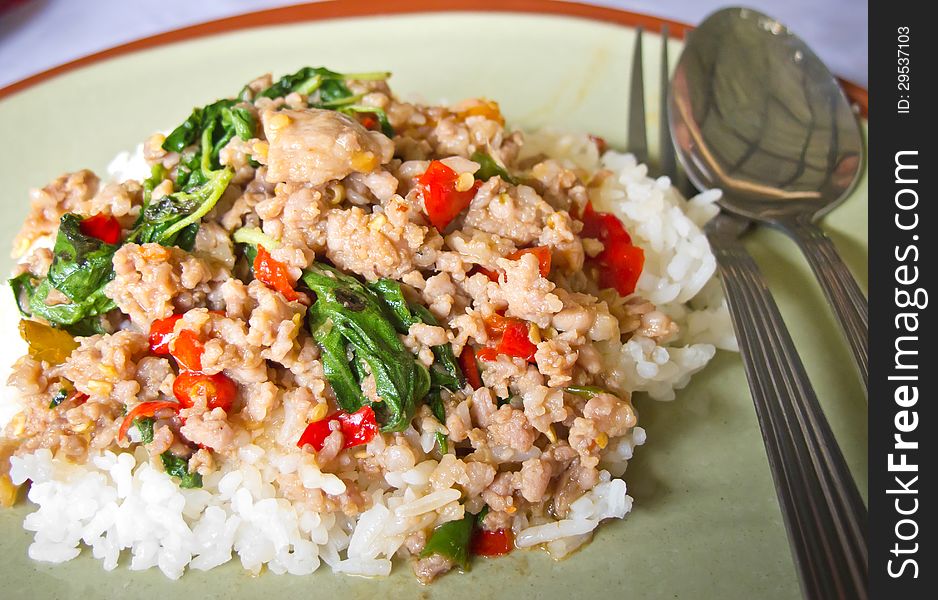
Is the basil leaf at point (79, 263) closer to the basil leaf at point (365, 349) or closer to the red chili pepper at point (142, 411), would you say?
the red chili pepper at point (142, 411)

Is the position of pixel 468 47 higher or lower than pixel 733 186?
higher

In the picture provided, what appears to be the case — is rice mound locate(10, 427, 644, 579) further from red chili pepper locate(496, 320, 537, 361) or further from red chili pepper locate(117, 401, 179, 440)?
red chili pepper locate(496, 320, 537, 361)

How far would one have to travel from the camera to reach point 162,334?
9.70ft

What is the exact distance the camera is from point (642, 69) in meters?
4.43

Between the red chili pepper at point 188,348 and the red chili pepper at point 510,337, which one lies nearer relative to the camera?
the red chili pepper at point 188,348

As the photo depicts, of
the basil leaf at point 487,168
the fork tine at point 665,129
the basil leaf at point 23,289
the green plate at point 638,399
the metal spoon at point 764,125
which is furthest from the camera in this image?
the fork tine at point 665,129

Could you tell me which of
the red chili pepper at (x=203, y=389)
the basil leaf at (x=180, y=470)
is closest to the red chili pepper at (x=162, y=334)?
the red chili pepper at (x=203, y=389)

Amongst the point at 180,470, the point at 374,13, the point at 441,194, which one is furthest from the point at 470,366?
the point at 374,13

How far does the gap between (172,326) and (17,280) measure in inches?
31.0

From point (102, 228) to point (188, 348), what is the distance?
0.68 metres

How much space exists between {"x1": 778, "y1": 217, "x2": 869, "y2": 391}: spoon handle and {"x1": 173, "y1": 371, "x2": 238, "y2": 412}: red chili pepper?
2227 mm

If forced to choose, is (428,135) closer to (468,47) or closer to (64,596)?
(468,47)

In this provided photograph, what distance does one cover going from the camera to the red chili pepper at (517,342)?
9.64ft
